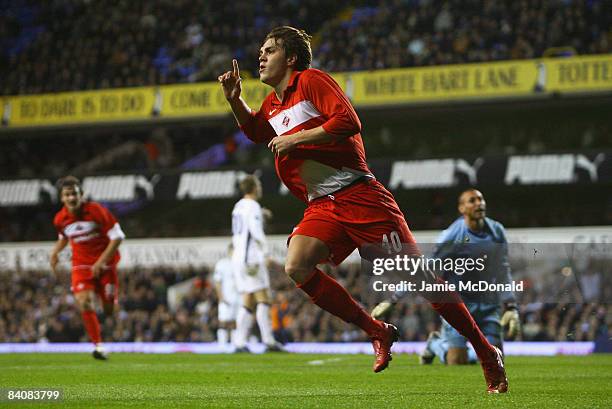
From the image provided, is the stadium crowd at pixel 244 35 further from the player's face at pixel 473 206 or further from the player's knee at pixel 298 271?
the player's knee at pixel 298 271

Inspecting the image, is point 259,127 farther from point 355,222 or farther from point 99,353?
point 99,353

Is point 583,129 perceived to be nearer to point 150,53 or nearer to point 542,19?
point 542,19

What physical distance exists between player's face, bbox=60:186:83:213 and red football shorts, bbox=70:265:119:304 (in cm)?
79

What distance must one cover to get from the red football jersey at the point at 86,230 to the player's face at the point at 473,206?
464cm

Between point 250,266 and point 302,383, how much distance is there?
6.31 metres

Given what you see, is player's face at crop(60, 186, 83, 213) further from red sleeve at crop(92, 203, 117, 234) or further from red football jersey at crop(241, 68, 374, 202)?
red football jersey at crop(241, 68, 374, 202)

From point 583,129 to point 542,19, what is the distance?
2.83 m

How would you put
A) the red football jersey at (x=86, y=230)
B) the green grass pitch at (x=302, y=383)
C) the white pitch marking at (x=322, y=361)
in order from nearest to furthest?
1. the green grass pitch at (x=302, y=383)
2. the white pitch marking at (x=322, y=361)
3. the red football jersey at (x=86, y=230)

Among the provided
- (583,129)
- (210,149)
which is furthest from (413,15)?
(210,149)

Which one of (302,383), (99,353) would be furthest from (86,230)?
(302,383)

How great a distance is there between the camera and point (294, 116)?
6.55m

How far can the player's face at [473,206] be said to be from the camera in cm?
948

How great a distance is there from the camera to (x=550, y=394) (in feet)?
21.7

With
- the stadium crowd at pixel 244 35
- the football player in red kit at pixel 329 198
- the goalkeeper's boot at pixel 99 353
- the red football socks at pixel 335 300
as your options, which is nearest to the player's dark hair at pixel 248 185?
the goalkeeper's boot at pixel 99 353
